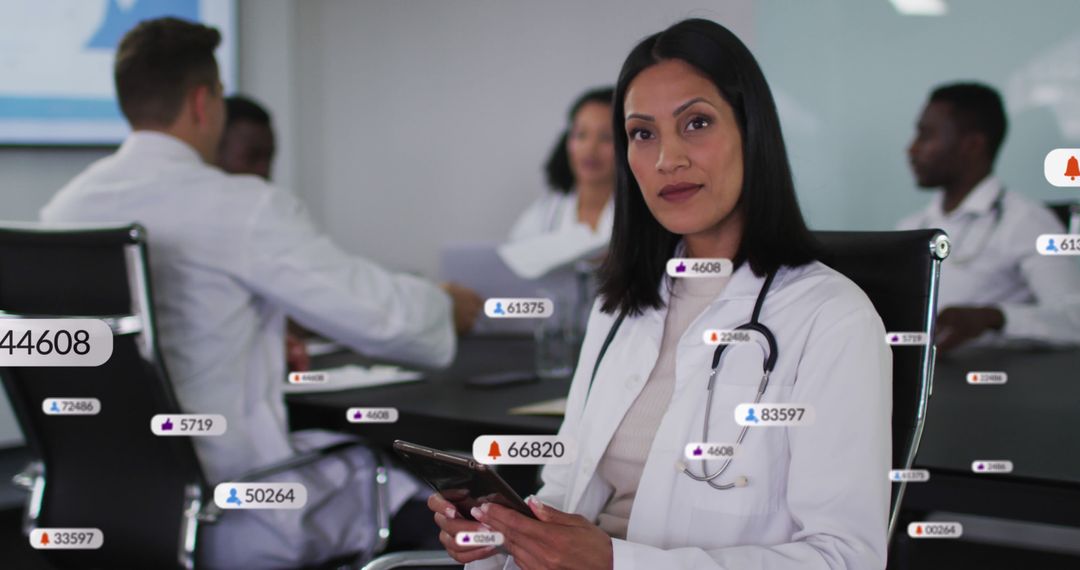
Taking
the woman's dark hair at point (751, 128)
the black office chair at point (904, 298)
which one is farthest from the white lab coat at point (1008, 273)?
the woman's dark hair at point (751, 128)

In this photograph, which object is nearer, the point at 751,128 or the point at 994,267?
the point at 751,128

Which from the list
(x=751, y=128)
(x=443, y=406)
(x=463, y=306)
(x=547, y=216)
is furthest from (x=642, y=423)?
(x=547, y=216)

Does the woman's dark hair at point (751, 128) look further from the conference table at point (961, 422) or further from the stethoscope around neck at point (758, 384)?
the conference table at point (961, 422)

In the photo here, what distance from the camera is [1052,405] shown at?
131 cm

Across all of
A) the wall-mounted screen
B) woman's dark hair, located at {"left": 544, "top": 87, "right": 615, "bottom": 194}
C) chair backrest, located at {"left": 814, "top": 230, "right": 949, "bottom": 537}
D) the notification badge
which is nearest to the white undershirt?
chair backrest, located at {"left": 814, "top": 230, "right": 949, "bottom": 537}

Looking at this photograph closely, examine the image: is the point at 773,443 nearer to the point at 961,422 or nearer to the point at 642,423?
the point at 642,423

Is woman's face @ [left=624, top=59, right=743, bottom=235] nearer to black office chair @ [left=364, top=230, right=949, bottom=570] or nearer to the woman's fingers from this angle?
black office chair @ [left=364, top=230, right=949, bottom=570]

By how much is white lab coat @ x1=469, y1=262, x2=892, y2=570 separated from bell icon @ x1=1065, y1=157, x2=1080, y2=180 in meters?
0.38

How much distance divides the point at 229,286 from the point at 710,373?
889 millimetres

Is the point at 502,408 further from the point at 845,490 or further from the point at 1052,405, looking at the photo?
the point at 1052,405

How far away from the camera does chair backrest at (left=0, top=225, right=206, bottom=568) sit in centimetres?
133

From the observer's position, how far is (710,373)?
1037 mm

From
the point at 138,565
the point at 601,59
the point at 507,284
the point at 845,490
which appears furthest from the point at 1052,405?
the point at 138,565

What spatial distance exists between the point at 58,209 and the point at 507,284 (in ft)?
3.15
